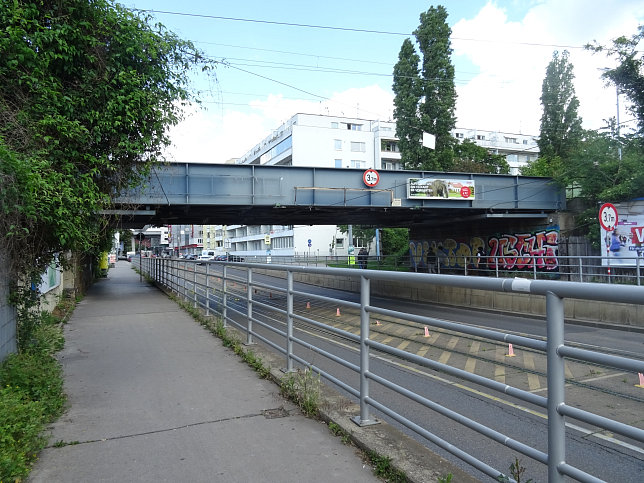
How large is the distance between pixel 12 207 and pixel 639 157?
22.3 metres

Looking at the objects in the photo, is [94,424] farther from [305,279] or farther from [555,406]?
[305,279]

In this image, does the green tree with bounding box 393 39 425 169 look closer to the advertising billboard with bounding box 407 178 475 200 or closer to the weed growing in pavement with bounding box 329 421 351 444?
the advertising billboard with bounding box 407 178 475 200

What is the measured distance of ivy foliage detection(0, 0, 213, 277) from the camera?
4.68 metres

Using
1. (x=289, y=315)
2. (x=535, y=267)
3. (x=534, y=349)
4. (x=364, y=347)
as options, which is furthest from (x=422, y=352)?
(x=535, y=267)

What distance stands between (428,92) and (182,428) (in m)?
39.7

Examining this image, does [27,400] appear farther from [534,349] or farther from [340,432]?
[534,349]

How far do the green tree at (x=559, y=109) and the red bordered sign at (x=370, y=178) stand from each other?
30.9 meters

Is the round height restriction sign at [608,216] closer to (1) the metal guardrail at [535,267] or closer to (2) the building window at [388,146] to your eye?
(1) the metal guardrail at [535,267]

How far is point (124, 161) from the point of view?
5.98 metres

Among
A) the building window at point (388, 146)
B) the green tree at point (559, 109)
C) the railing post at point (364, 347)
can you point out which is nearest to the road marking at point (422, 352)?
the railing post at point (364, 347)

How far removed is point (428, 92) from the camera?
3975 cm

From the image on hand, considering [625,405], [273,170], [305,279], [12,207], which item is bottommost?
[305,279]

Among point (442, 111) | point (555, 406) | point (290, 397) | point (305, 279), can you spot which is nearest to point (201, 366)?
point (290, 397)

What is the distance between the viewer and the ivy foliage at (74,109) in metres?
4.68
